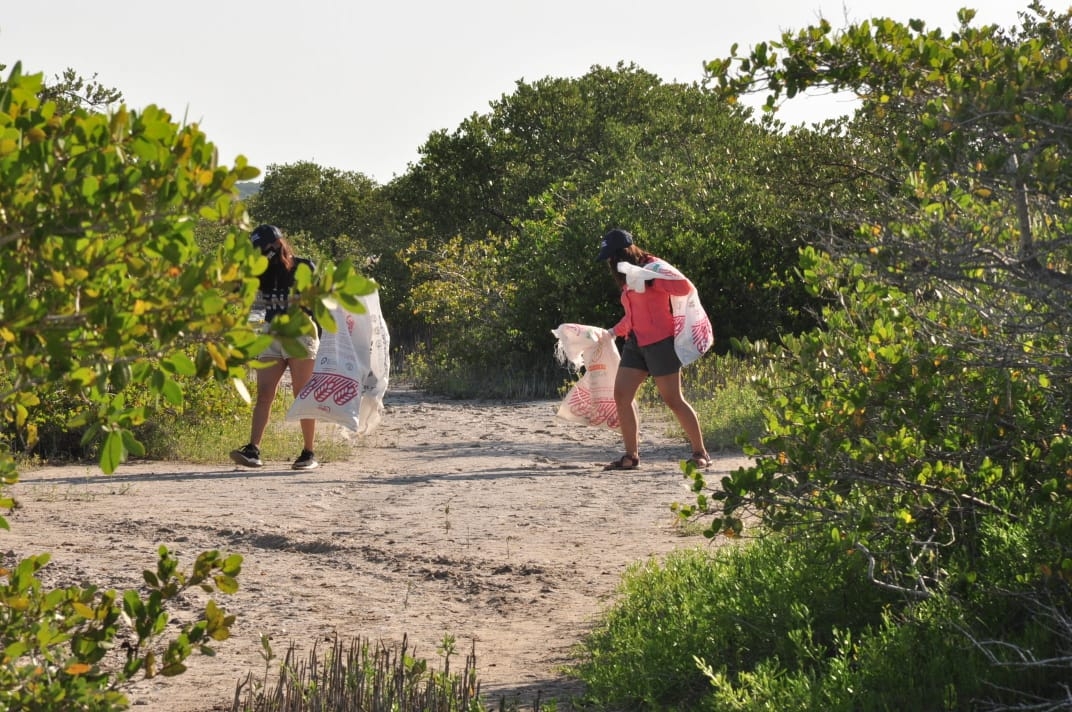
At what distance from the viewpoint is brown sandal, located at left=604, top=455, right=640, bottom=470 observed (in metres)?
9.84

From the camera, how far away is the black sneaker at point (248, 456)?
9.63 meters

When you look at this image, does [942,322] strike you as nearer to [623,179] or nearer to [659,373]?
[659,373]

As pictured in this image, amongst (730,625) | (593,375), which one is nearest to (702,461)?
(593,375)

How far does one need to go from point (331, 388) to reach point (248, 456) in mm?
821

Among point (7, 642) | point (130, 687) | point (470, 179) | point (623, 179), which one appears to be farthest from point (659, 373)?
point (470, 179)

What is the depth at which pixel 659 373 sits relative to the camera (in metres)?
9.41

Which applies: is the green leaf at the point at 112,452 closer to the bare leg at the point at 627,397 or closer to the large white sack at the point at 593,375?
the bare leg at the point at 627,397

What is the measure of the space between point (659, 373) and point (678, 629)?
16.1ft

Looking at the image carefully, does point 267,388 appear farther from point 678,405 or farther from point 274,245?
point 678,405

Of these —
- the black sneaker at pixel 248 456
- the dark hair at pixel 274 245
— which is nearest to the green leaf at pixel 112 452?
the dark hair at pixel 274 245

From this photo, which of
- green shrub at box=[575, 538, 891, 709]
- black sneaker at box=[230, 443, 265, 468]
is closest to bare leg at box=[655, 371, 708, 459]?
black sneaker at box=[230, 443, 265, 468]

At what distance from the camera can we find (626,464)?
9844 millimetres

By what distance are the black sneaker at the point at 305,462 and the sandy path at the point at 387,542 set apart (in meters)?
0.15

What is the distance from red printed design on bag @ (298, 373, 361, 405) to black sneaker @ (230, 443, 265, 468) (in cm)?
57
